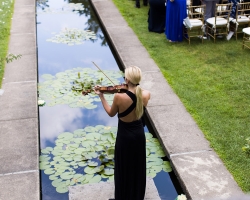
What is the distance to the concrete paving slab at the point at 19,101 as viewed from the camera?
22.9 ft

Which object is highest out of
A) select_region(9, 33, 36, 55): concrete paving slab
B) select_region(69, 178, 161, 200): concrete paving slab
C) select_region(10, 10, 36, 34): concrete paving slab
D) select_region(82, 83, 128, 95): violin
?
select_region(82, 83, 128, 95): violin

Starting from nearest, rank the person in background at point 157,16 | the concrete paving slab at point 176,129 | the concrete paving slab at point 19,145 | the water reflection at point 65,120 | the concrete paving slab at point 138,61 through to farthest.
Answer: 1. the concrete paving slab at point 19,145
2. the concrete paving slab at point 176,129
3. the water reflection at point 65,120
4. the concrete paving slab at point 138,61
5. the person in background at point 157,16

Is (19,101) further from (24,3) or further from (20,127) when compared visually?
(24,3)

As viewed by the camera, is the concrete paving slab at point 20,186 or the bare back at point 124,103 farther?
the concrete paving slab at point 20,186

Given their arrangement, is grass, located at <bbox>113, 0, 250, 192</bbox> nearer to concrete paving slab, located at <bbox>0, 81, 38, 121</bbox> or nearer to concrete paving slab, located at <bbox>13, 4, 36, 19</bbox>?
concrete paving slab, located at <bbox>0, 81, 38, 121</bbox>

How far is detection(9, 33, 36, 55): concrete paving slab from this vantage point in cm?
1012

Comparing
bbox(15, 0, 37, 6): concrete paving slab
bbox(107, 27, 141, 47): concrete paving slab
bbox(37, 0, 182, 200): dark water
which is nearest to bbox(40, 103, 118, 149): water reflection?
bbox(37, 0, 182, 200): dark water

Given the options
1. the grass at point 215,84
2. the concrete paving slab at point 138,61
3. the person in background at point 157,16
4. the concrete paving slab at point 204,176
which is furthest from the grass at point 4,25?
the concrete paving slab at point 204,176

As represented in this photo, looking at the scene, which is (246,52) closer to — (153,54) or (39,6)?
(153,54)

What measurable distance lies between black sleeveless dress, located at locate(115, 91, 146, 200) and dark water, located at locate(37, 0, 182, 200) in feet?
2.65

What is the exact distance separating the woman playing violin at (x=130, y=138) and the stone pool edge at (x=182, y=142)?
805mm

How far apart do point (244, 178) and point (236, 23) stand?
6.18 metres

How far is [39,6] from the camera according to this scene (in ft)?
49.3

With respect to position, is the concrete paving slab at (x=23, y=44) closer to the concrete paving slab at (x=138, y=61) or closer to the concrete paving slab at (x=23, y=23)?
the concrete paving slab at (x=23, y=23)
